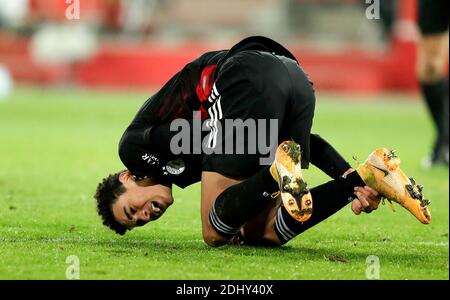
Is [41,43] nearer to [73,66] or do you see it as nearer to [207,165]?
[73,66]

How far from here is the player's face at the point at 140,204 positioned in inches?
236

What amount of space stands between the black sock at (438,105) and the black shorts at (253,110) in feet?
14.7

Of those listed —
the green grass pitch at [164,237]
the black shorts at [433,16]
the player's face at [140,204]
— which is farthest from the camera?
the black shorts at [433,16]

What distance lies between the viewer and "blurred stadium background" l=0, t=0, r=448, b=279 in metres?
5.58

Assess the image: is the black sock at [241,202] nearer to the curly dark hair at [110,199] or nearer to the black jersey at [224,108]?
the black jersey at [224,108]

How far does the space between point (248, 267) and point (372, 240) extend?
4.38 ft

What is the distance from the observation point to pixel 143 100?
68.3 ft

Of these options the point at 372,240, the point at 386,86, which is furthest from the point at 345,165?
the point at 386,86

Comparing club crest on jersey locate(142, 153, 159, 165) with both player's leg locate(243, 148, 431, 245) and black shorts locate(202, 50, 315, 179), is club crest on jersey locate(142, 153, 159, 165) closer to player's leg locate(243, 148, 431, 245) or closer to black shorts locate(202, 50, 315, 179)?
black shorts locate(202, 50, 315, 179)

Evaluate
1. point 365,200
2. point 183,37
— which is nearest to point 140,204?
point 365,200

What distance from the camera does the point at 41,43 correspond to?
2305 cm

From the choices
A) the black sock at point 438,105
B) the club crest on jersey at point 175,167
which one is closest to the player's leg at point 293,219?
the club crest on jersey at point 175,167

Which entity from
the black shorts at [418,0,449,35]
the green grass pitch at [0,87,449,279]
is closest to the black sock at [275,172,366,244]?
the green grass pitch at [0,87,449,279]

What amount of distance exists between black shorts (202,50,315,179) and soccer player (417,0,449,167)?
14.3 ft
